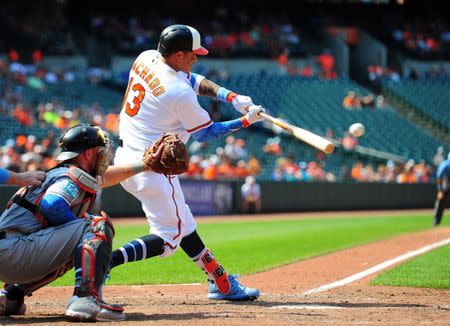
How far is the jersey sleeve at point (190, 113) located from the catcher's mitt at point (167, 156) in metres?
0.43

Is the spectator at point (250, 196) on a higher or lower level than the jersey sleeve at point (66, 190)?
lower

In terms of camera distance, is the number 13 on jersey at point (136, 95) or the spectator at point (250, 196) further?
the spectator at point (250, 196)

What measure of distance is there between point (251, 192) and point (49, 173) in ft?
58.7

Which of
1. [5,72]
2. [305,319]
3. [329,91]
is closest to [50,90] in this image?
[5,72]

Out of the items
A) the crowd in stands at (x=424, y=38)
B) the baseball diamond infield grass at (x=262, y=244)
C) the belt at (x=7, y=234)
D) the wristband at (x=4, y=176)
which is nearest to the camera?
the wristband at (x=4, y=176)

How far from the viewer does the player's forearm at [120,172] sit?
5.72 m

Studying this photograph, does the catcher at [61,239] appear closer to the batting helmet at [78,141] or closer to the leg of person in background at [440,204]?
the batting helmet at [78,141]

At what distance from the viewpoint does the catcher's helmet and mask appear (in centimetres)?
549

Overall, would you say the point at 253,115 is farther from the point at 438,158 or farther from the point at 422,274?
the point at 438,158

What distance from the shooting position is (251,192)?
23.2m

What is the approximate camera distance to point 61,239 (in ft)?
17.2

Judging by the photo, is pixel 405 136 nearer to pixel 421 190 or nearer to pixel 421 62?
pixel 421 190

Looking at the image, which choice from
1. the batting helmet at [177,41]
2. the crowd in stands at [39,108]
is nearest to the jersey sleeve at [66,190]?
the batting helmet at [177,41]

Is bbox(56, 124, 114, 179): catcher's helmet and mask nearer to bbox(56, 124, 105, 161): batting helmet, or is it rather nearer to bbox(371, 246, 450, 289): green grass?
bbox(56, 124, 105, 161): batting helmet
